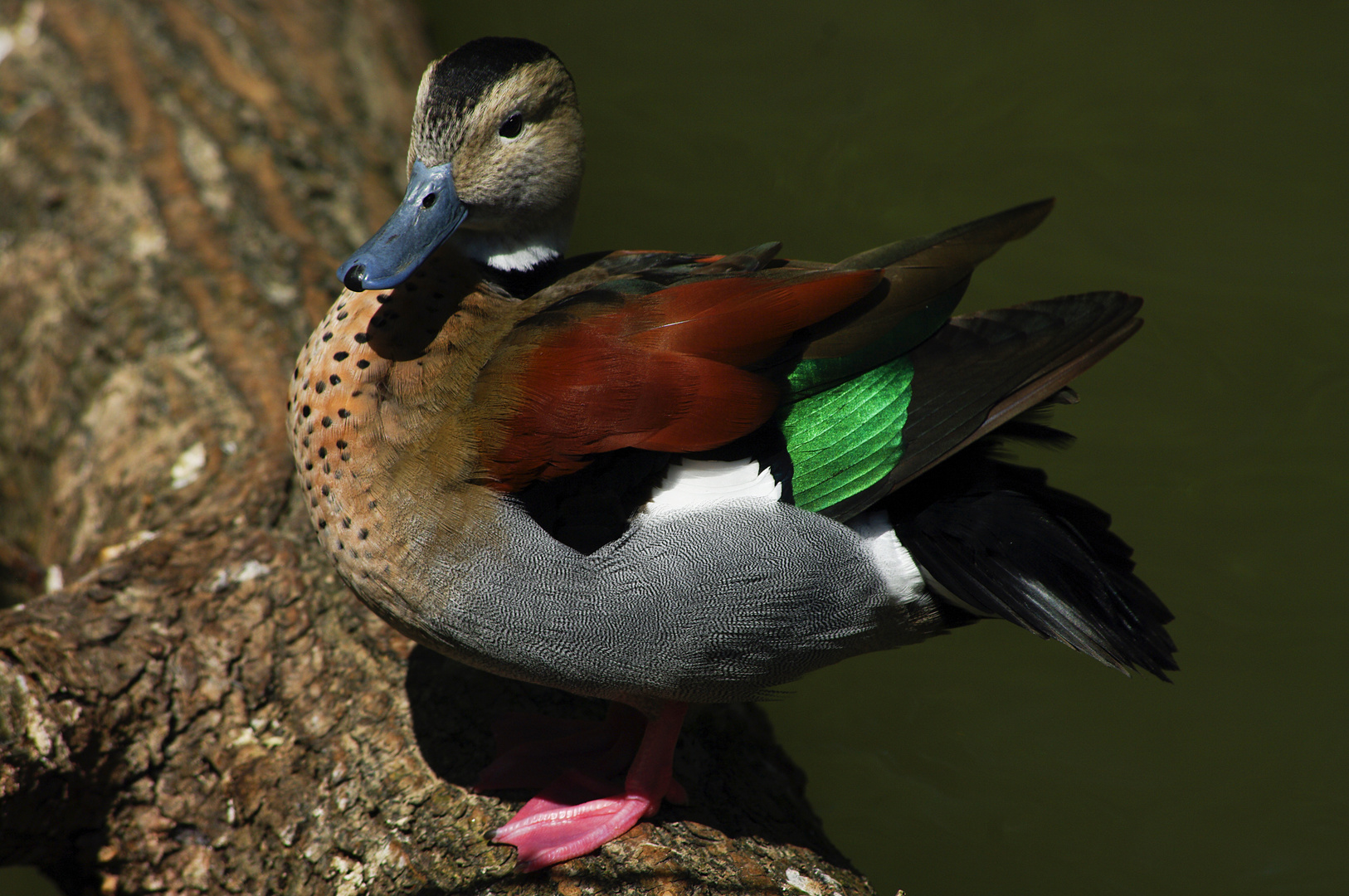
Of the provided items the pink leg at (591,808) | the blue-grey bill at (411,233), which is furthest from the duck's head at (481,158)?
the pink leg at (591,808)

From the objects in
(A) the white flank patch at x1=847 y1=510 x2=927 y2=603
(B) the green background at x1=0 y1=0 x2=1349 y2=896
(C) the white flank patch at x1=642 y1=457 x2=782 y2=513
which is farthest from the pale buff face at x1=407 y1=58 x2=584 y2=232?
(B) the green background at x1=0 y1=0 x2=1349 y2=896

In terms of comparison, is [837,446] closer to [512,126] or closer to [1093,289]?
[512,126]

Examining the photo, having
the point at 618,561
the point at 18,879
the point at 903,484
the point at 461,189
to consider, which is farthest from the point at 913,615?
the point at 18,879

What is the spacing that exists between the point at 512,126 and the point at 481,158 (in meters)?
0.11

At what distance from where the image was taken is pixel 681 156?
5211 millimetres

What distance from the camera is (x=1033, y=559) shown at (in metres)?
2.18

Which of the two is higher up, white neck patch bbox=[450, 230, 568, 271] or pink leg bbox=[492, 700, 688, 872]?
white neck patch bbox=[450, 230, 568, 271]

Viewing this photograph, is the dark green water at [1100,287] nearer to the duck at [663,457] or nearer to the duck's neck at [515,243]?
the duck at [663,457]

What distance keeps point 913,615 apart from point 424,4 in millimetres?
4802

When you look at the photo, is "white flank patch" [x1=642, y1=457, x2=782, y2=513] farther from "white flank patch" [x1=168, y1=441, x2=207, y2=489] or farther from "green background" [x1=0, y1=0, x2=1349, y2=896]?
"green background" [x1=0, y1=0, x2=1349, y2=896]

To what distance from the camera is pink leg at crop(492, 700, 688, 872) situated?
217cm

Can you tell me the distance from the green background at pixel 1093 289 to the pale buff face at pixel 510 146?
2.17 m

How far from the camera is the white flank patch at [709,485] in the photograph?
2102mm

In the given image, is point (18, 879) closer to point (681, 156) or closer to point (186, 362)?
point (186, 362)
